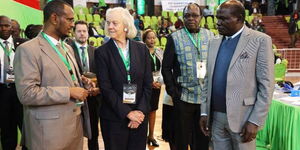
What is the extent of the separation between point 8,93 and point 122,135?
1508 millimetres

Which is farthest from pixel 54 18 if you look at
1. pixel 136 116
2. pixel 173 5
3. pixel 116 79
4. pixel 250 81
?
pixel 173 5

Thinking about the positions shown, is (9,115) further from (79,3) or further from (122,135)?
(79,3)

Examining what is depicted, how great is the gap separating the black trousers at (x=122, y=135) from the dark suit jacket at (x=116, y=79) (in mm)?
53

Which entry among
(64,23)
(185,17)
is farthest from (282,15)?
(64,23)

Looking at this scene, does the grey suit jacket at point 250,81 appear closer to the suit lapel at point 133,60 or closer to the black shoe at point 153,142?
the suit lapel at point 133,60

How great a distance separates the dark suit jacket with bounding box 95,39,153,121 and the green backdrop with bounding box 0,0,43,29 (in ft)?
8.99

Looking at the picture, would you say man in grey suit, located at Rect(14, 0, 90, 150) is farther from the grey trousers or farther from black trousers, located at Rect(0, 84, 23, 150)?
black trousers, located at Rect(0, 84, 23, 150)

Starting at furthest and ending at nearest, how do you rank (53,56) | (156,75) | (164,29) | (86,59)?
1. (164,29)
2. (156,75)
3. (86,59)
4. (53,56)

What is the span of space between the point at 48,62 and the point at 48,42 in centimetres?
15

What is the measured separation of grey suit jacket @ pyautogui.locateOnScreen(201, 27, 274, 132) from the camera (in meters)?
1.77

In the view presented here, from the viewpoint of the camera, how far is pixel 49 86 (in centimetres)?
189

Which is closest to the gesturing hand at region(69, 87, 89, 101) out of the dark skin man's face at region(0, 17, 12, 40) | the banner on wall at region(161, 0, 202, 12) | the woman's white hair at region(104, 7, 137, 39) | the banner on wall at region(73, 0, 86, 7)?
the woman's white hair at region(104, 7, 137, 39)

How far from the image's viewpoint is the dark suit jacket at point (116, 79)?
215cm

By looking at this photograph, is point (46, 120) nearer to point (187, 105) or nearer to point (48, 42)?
point (48, 42)
